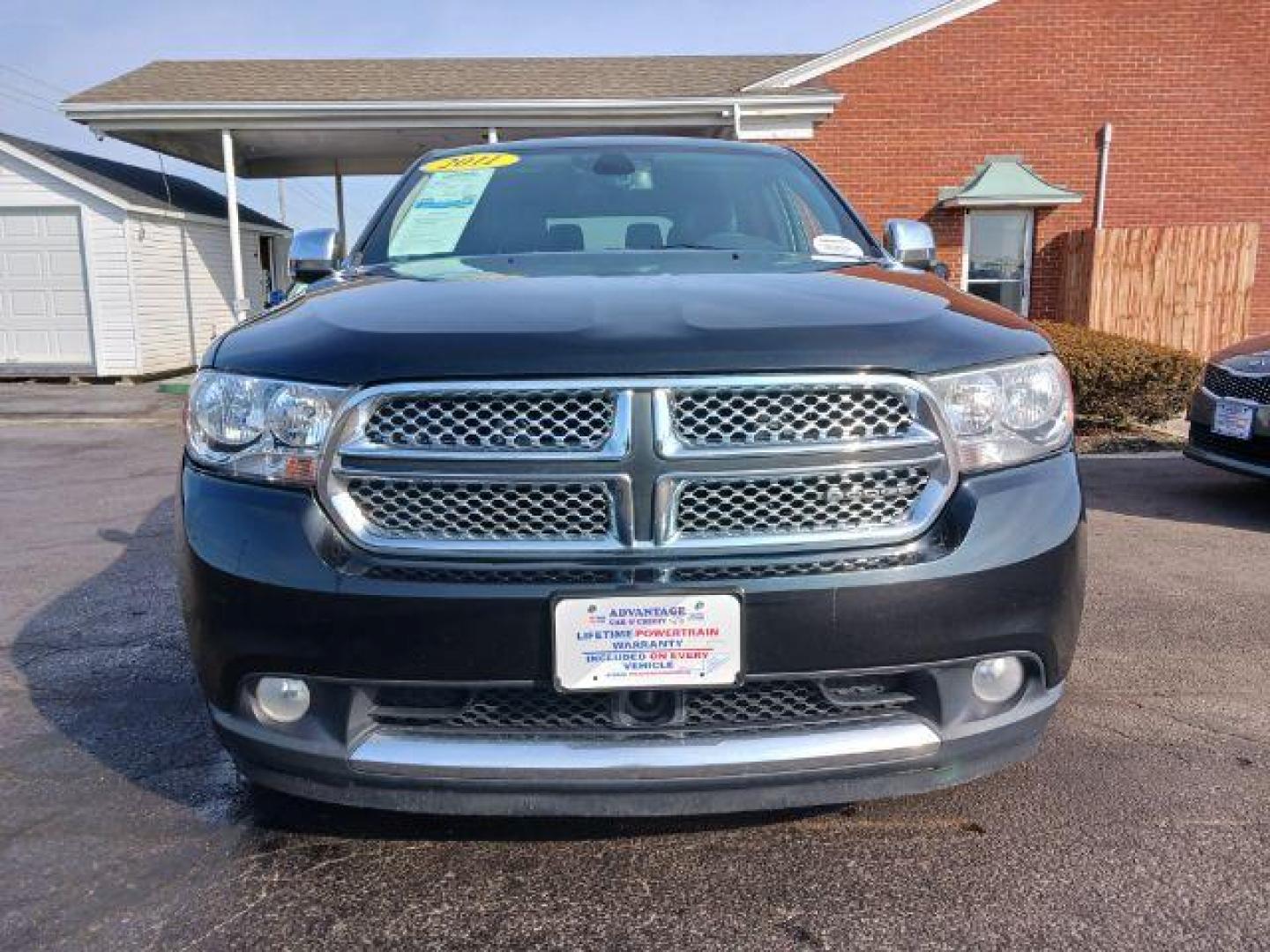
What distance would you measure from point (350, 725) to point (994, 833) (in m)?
1.48

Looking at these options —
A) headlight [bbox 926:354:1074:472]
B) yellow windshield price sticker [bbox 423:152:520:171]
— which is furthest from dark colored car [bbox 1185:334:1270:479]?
yellow windshield price sticker [bbox 423:152:520:171]

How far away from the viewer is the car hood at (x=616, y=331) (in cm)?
184

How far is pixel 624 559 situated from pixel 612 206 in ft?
6.17

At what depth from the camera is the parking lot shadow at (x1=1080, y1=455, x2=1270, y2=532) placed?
5699 mm

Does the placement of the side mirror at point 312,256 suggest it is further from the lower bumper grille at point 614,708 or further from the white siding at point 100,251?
the white siding at point 100,251

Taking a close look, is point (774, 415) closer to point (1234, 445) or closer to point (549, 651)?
point (549, 651)

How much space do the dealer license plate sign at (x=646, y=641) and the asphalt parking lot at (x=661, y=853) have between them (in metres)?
0.55

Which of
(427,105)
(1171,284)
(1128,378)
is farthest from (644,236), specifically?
(1171,284)

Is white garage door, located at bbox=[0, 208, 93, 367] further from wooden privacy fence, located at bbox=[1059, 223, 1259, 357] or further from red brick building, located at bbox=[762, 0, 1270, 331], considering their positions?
wooden privacy fence, located at bbox=[1059, 223, 1259, 357]

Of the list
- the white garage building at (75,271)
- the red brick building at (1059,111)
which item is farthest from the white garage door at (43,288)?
the red brick building at (1059,111)

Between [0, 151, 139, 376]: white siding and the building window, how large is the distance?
37.9 ft

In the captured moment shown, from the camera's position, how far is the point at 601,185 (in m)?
3.46

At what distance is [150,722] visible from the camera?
2.99 m

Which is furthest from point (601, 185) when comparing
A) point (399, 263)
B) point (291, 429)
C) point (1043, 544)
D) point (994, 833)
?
point (994, 833)
